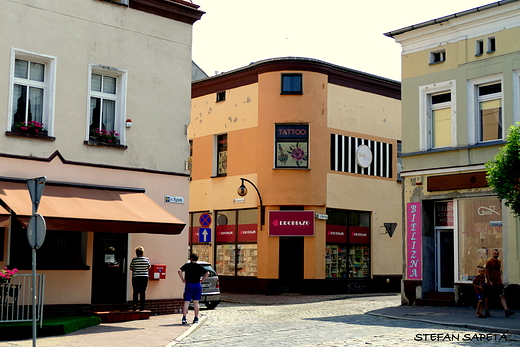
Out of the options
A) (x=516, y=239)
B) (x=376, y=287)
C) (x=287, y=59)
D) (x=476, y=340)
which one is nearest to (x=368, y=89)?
(x=287, y=59)

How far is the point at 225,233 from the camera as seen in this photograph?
3062cm

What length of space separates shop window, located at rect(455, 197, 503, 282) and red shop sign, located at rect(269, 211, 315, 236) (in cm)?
821

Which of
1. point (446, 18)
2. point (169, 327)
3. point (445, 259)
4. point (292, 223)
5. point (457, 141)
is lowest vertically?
point (169, 327)

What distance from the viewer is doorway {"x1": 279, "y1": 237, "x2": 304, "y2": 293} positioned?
28406 millimetres

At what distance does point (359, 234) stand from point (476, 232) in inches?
386

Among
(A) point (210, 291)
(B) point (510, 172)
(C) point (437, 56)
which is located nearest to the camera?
(B) point (510, 172)

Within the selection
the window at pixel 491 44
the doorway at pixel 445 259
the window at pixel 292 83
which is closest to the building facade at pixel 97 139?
the doorway at pixel 445 259

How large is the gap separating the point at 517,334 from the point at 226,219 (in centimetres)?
1826

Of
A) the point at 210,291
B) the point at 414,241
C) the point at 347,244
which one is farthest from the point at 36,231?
the point at 347,244

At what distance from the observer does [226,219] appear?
101ft

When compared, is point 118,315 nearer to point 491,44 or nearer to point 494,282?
point 494,282

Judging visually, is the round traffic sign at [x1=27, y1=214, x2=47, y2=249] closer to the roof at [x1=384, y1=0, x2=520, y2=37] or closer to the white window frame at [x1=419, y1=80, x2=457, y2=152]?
the white window frame at [x1=419, y1=80, x2=457, y2=152]

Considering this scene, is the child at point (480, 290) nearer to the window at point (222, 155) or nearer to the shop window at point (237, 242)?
the shop window at point (237, 242)

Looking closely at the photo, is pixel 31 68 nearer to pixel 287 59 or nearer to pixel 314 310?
pixel 314 310
